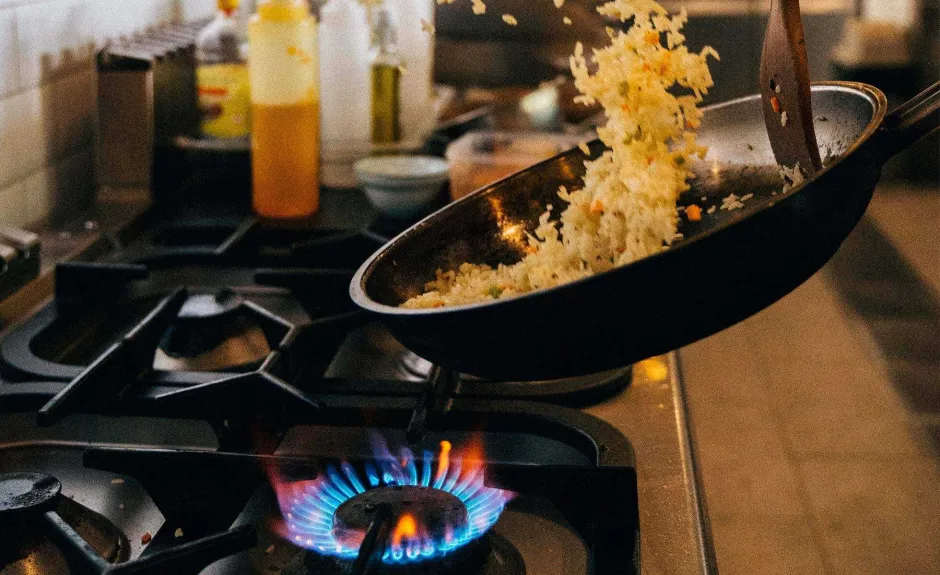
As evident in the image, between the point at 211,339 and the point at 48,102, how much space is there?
504mm

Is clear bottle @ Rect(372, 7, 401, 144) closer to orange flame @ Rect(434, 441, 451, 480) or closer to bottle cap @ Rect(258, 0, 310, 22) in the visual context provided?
bottle cap @ Rect(258, 0, 310, 22)

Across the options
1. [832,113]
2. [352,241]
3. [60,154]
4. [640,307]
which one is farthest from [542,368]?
[60,154]

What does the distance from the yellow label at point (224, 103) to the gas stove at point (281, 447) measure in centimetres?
43

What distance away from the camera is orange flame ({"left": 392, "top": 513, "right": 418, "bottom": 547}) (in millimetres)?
606

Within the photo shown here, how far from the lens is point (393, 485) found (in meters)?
0.68

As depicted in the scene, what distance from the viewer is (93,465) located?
0.67 metres

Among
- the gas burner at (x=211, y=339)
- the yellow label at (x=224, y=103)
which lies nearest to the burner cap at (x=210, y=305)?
the gas burner at (x=211, y=339)

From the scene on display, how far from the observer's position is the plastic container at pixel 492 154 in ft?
4.38

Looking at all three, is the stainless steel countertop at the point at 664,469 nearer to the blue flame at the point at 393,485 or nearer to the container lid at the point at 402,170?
the blue flame at the point at 393,485

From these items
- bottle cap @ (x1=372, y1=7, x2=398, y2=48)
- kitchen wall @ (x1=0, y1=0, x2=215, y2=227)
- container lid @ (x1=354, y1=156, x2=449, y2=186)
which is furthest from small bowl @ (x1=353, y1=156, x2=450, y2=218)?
kitchen wall @ (x1=0, y1=0, x2=215, y2=227)

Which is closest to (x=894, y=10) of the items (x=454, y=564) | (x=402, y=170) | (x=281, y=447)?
(x=402, y=170)

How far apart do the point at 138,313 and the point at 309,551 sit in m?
0.50

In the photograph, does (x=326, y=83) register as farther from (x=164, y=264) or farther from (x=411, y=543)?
(x=411, y=543)

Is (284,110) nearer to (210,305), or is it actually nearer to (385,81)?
(385,81)
